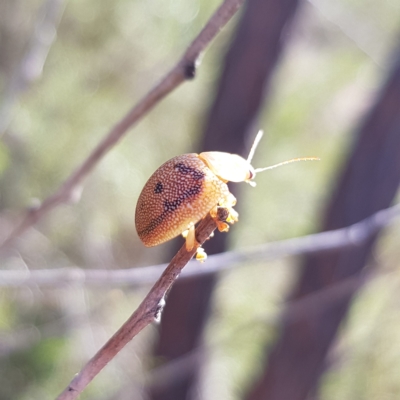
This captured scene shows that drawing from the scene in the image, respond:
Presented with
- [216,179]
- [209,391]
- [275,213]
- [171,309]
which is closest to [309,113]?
[275,213]

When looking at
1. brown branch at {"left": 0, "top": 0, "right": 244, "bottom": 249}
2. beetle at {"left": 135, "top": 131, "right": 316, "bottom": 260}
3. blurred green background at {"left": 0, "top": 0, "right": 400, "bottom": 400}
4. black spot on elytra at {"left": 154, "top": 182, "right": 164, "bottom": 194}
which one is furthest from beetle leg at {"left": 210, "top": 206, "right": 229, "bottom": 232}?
blurred green background at {"left": 0, "top": 0, "right": 400, "bottom": 400}

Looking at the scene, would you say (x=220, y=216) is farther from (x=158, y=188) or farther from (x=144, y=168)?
(x=144, y=168)

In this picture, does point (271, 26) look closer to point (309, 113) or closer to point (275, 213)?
point (309, 113)

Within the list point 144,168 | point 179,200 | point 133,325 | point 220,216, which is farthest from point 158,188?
point 144,168

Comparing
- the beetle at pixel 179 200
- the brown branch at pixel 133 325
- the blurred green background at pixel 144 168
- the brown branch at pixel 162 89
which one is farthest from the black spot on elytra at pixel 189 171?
the blurred green background at pixel 144 168

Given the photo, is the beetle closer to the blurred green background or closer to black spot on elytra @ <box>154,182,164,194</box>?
black spot on elytra @ <box>154,182,164,194</box>

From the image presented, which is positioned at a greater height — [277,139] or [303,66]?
[303,66]

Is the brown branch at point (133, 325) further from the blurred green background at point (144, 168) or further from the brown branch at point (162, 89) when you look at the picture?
the blurred green background at point (144, 168)
